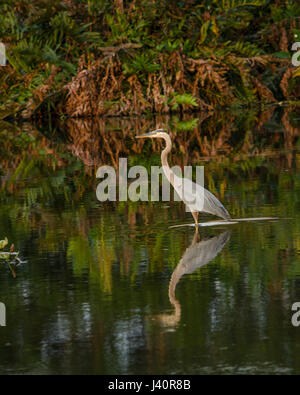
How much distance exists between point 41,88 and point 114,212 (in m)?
19.1

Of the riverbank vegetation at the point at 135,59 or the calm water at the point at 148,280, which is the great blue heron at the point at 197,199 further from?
the riverbank vegetation at the point at 135,59

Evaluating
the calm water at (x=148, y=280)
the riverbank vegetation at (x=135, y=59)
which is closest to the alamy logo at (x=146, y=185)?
the calm water at (x=148, y=280)

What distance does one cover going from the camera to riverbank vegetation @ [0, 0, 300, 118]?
3167 centimetres

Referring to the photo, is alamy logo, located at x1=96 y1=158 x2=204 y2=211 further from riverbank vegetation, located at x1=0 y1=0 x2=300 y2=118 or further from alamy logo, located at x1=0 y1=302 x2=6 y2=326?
riverbank vegetation, located at x1=0 y1=0 x2=300 y2=118

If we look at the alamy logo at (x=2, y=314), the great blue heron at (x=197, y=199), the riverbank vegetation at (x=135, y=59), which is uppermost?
the riverbank vegetation at (x=135, y=59)

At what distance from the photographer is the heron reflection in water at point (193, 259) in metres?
7.46

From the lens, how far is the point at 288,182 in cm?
1463

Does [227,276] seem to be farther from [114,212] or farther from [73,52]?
[73,52]

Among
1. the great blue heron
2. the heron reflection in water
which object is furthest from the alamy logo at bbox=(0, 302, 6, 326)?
the great blue heron

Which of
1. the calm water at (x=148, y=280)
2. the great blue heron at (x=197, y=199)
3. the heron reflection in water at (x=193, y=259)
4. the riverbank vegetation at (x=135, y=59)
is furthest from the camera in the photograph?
the riverbank vegetation at (x=135, y=59)

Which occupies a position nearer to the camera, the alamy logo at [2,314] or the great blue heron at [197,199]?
the alamy logo at [2,314]

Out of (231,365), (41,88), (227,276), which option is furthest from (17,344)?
(41,88)

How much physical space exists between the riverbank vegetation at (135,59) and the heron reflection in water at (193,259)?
2119 centimetres

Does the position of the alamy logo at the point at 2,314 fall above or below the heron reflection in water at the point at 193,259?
Answer: below
